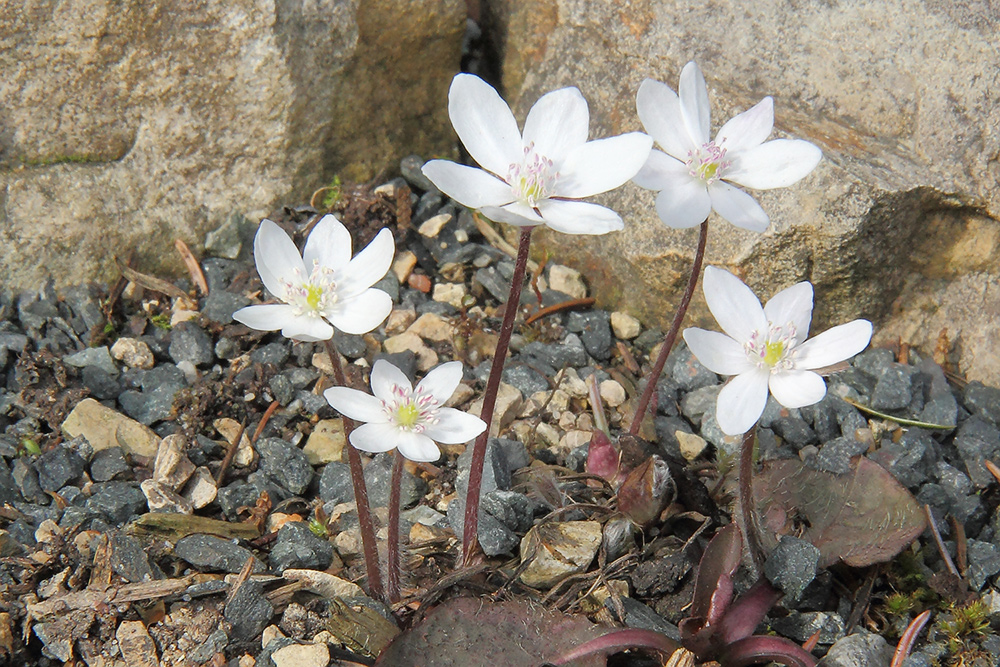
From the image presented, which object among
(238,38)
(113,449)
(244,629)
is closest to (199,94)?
(238,38)

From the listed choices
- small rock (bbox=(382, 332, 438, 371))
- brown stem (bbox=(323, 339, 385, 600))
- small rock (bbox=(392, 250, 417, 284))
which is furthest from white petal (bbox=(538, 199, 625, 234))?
small rock (bbox=(392, 250, 417, 284))

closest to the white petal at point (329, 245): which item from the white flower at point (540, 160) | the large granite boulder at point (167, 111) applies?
the white flower at point (540, 160)

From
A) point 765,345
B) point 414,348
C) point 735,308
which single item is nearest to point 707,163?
point 735,308

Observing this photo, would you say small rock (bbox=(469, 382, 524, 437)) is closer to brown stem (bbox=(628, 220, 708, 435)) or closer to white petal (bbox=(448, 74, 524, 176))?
brown stem (bbox=(628, 220, 708, 435))

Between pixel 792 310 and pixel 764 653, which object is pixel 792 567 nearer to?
pixel 764 653

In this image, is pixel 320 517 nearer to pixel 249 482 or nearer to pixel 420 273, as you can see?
pixel 249 482
